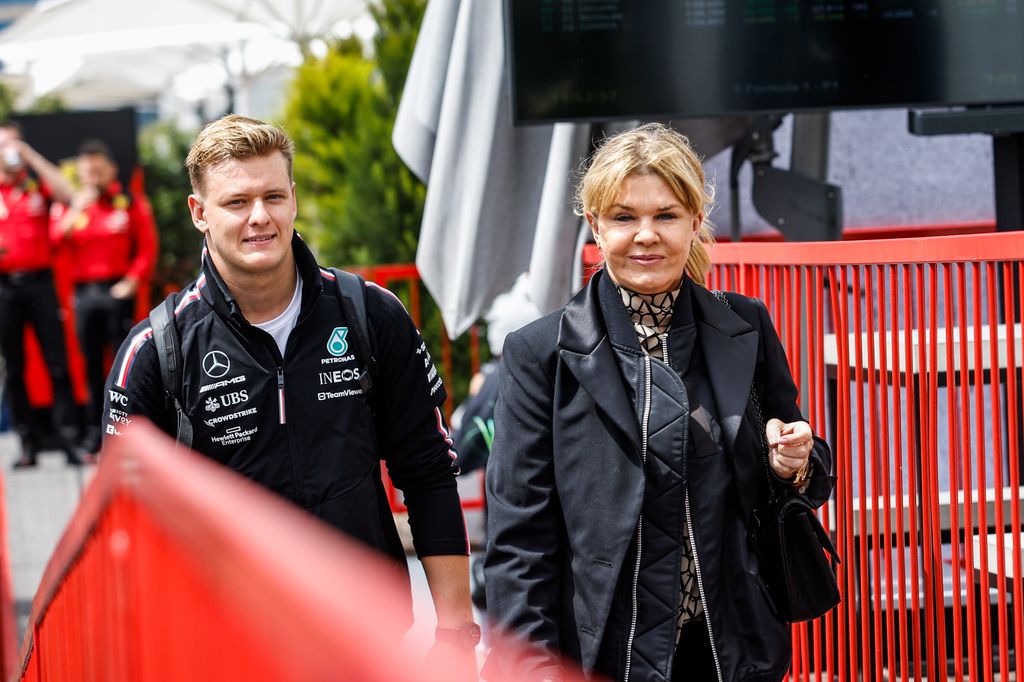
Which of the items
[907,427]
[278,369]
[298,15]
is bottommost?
[907,427]

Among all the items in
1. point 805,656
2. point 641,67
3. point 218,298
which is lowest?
point 805,656

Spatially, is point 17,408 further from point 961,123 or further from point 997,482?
point 997,482

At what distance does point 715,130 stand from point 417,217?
6.53 meters

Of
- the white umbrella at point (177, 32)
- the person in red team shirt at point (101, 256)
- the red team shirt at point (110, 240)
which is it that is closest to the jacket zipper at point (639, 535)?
the person in red team shirt at point (101, 256)

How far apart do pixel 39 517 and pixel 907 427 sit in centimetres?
673

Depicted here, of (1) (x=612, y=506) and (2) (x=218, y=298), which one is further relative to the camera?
(2) (x=218, y=298)

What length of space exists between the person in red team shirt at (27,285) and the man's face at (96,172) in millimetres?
339

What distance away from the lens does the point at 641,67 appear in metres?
4.75

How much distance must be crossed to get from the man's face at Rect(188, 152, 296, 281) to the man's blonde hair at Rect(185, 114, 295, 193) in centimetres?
1

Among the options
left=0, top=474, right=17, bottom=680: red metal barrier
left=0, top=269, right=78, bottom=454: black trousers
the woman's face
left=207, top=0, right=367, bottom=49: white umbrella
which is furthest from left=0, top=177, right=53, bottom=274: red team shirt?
the woman's face

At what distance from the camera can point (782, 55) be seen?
4797 mm

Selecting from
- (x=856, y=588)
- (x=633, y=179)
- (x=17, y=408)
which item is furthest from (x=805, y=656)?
(x=17, y=408)

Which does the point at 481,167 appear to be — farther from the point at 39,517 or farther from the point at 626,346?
the point at 39,517

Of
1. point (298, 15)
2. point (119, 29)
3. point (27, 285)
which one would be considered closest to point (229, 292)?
point (27, 285)
